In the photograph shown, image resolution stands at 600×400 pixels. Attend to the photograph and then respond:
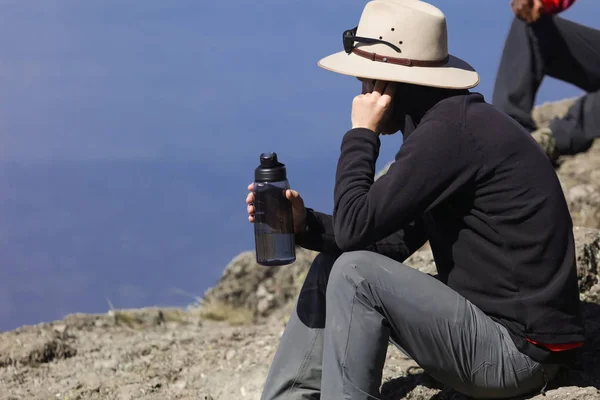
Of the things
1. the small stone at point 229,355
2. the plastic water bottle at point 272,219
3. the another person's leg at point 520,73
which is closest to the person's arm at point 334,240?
the plastic water bottle at point 272,219

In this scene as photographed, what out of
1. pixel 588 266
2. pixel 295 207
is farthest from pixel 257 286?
pixel 295 207

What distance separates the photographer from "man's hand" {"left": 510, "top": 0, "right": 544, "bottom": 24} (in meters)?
8.56

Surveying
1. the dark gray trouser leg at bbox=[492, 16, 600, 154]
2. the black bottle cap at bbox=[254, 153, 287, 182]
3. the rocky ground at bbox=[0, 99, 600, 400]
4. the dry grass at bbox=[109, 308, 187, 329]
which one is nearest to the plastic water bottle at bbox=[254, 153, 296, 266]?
the black bottle cap at bbox=[254, 153, 287, 182]

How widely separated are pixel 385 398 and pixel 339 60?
1499 millimetres

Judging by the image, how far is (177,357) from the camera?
514 cm

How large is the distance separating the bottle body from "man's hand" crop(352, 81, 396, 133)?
0.38m

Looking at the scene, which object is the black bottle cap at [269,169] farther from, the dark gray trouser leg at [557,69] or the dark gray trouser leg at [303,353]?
the dark gray trouser leg at [557,69]

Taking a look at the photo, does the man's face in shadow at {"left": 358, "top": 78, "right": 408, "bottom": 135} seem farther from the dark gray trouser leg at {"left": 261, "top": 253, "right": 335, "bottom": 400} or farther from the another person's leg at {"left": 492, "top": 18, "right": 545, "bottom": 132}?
the another person's leg at {"left": 492, "top": 18, "right": 545, "bottom": 132}

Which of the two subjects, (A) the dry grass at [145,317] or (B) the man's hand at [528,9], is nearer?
(A) the dry grass at [145,317]

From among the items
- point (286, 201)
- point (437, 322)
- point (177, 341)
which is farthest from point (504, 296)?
point (177, 341)

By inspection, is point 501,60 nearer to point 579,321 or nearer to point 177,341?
point 177,341

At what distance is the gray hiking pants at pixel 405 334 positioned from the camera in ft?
9.99

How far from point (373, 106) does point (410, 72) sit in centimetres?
18

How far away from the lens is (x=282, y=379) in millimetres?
3520
